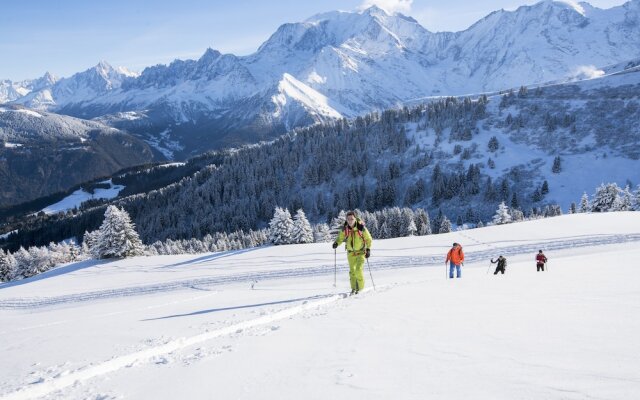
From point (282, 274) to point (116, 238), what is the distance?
22573mm

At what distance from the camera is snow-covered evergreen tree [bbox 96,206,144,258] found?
42.2 m

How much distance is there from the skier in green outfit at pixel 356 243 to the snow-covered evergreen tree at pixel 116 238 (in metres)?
35.5

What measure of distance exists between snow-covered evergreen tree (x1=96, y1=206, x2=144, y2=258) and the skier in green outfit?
35.5 metres

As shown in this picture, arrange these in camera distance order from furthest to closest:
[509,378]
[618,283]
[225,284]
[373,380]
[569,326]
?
1. [225,284]
2. [618,283]
3. [569,326]
4. [373,380]
5. [509,378]

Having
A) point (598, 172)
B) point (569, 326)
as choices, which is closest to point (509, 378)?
point (569, 326)

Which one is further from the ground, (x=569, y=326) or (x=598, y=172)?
(x=598, y=172)

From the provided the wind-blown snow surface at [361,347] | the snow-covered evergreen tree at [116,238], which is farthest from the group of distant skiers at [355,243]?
the snow-covered evergreen tree at [116,238]

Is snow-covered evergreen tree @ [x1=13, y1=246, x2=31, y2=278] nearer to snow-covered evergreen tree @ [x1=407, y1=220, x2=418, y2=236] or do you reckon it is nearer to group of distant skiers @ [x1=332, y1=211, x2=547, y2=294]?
snow-covered evergreen tree @ [x1=407, y1=220, x2=418, y2=236]

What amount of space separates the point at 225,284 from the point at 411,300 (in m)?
18.5

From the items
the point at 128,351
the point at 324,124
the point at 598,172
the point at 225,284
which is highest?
the point at 324,124

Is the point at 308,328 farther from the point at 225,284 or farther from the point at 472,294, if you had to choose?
the point at 225,284

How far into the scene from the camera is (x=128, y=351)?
24.8 ft

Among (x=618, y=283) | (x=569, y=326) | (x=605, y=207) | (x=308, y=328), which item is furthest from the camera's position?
(x=605, y=207)

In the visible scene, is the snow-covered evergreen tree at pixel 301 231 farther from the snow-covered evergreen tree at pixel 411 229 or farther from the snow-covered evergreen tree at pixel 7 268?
the snow-covered evergreen tree at pixel 7 268
